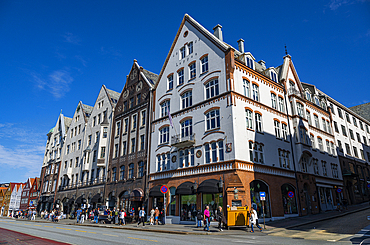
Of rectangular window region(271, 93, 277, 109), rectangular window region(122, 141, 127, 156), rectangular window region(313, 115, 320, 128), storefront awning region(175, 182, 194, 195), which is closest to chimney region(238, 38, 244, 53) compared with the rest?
rectangular window region(271, 93, 277, 109)

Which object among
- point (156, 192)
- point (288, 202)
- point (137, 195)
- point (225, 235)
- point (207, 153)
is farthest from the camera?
point (137, 195)

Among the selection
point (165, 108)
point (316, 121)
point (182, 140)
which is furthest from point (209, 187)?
point (316, 121)

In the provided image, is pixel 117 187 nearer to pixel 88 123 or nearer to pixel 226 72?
pixel 88 123

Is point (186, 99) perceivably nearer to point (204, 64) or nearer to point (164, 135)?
point (204, 64)

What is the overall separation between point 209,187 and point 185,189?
3615 millimetres

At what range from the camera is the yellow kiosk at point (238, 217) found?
70.1 feet

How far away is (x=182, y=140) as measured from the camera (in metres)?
30.8

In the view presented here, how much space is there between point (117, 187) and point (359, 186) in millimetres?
40221

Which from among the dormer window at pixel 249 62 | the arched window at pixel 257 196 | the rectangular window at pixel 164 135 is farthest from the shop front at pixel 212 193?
the dormer window at pixel 249 62

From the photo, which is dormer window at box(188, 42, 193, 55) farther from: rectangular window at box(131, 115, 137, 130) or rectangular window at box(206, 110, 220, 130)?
rectangular window at box(131, 115, 137, 130)

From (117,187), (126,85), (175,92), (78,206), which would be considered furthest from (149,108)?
(78,206)

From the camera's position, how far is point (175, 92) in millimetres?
34625

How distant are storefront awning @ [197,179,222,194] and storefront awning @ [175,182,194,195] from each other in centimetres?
167

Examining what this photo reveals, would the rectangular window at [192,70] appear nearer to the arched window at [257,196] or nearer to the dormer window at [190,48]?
the dormer window at [190,48]
